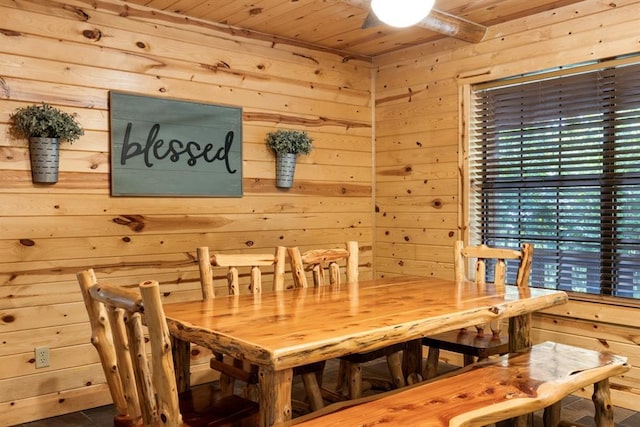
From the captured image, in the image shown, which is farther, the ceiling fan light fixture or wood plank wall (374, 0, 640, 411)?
wood plank wall (374, 0, 640, 411)

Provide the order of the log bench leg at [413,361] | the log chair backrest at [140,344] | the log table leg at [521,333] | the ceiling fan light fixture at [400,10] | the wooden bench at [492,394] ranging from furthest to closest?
the log bench leg at [413,361] < the log table leg at [521,333] < the ceiling fan light fixture at [400,10] < the wooden bench at [492,394] < the log chair backrest at [140,344]

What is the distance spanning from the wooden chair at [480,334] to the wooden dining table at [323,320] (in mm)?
164

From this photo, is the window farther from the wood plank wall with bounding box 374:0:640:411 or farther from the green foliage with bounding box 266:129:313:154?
the green foliage with bounding box 266:129:313:154

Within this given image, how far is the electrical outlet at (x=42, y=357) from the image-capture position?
124 inches

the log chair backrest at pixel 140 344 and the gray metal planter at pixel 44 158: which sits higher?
the gray metal planter at pixel 44 158

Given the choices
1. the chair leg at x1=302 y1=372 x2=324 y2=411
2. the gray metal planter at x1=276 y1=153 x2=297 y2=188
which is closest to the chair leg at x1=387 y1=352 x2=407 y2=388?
the chair leg at x1=302 y1=372 x2=324 y2=411

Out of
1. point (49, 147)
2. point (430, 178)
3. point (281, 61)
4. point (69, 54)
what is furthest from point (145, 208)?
point (430, 178)

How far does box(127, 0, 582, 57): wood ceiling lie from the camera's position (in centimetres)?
→ 347

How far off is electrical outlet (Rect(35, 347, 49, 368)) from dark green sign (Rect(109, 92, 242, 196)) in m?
0.94

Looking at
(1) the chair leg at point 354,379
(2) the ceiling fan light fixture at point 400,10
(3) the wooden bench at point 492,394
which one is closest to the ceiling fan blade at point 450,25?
(2) the ceiling fan light fixture at point 400,10

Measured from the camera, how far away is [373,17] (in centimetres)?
297

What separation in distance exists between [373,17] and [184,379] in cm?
196

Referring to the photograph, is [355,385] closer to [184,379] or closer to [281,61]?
[184,379]

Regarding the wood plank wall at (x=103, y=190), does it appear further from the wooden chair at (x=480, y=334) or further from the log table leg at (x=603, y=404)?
the log table leg at (x=603, y=404)
